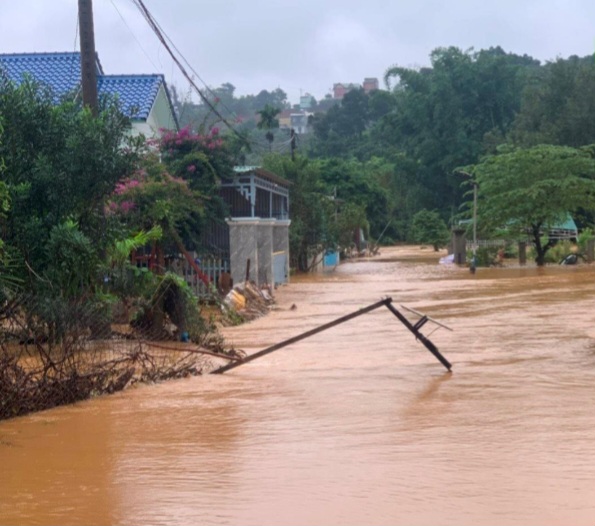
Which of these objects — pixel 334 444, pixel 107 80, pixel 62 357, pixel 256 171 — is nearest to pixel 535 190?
pixel 256 171

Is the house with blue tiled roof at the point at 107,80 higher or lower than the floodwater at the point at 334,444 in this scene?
higher

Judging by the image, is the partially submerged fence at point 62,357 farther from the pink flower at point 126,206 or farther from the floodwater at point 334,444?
the pink flower at point 126,206

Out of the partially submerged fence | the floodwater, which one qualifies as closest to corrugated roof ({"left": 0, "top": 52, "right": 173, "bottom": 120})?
the floodwater

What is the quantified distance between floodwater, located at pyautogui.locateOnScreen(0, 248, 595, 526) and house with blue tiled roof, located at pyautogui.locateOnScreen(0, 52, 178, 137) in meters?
11.0

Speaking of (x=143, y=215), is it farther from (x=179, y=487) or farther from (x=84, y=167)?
(x=179, y=487)

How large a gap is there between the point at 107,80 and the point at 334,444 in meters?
20.4

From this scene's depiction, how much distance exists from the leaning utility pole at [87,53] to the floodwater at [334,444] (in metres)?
4.85

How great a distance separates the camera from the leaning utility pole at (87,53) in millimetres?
16594

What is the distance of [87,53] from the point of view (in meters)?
16.6

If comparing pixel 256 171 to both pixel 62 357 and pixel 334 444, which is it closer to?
pixel 62 357

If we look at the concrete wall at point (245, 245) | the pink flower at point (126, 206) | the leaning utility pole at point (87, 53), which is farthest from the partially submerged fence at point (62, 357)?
the concrete wall at point (245, 245)

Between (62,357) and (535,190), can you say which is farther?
(535,190)

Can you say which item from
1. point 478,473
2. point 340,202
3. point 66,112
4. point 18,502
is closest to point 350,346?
point 66,112

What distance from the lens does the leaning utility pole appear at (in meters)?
16.6
